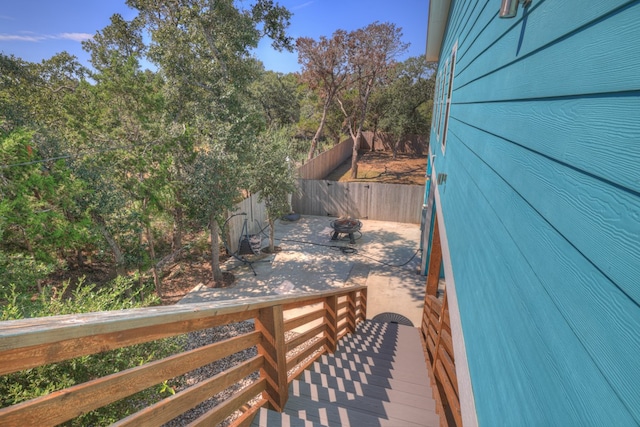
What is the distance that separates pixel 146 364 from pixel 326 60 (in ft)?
58.5

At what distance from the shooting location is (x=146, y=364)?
1.19 meters

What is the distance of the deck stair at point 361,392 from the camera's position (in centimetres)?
217

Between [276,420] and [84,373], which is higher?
[276,420]

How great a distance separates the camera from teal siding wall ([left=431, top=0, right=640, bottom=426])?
1.98ft

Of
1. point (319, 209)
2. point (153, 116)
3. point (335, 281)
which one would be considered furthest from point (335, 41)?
point (335, 281)

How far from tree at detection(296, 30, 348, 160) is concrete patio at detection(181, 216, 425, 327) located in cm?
977

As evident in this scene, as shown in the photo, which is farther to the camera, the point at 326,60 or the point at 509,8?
the point at 326,60

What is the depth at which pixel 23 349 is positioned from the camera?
0.82 metres

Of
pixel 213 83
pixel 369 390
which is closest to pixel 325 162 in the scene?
pixel 213 83

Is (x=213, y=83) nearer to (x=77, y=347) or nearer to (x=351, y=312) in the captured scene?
(x=351, y=312)

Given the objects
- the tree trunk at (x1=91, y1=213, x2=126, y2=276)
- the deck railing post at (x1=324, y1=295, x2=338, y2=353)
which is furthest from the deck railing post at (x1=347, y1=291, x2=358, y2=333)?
the tree trunk at (x1=91, y1=213, x2=126, y2=276)

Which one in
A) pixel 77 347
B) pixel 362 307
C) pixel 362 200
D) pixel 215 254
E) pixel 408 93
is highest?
pixel 408 93

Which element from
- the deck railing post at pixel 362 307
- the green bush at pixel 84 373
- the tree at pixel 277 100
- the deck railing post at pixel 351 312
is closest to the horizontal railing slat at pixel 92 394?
the green bush at pixel 84 373

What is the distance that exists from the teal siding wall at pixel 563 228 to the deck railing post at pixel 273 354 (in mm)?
1183
